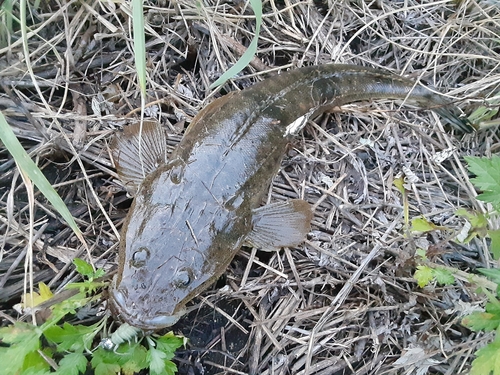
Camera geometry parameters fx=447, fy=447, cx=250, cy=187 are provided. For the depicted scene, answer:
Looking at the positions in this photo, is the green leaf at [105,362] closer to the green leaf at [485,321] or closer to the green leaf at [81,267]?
the green leaf at [81,267]

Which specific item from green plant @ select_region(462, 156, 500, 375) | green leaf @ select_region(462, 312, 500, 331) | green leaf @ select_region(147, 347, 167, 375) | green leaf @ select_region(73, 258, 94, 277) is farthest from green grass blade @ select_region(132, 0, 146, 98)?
green leaf @ select_region(462, 312, 500, 331)

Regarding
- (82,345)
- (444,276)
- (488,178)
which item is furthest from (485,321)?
(82,345)

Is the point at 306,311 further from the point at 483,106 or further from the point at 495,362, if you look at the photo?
the point at 483,106

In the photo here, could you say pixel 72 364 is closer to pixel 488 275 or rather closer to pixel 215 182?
pixel 215 182

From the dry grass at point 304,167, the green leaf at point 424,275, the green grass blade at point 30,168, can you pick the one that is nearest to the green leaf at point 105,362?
the dry grass at point 304,167

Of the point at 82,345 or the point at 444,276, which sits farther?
the point at 444,276

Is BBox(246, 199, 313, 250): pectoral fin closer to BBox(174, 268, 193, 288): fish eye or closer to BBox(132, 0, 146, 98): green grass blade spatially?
BBox(174, 268, 193, 288): fish eye
